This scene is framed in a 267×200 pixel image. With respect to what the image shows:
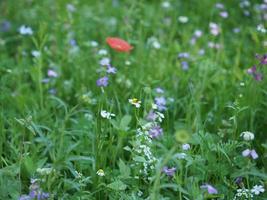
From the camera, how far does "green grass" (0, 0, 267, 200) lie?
6.72ft

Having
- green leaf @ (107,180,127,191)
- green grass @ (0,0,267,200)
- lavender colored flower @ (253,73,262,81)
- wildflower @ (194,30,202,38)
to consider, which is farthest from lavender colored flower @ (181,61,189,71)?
green leaf @ (107,180,127,191)

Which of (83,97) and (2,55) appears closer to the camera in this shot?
(83,97)

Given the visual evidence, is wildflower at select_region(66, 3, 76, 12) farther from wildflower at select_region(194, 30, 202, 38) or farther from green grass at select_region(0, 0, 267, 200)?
wildflower at select_region(194, 30, 202, 38)

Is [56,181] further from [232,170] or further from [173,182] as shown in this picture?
[232,170]

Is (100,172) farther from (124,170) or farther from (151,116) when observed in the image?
(151,116)

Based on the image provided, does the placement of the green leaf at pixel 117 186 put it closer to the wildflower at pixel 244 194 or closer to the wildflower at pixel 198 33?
the wildflower at pixel 244 194

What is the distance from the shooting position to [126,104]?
2705 mm

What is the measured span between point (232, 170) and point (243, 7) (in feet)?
6.73

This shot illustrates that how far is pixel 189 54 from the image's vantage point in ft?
10.5

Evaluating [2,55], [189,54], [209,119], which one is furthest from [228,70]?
[2,55]

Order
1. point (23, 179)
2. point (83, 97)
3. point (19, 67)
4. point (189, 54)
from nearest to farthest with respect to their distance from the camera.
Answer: point (23, 179) → point (83, 97) → point (19, 67) → point (189, 54)

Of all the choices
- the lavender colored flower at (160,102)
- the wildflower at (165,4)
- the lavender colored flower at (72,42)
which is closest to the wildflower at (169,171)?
the lavender colored flower at (160,102)

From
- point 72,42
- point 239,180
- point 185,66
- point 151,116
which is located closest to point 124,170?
point 151,116

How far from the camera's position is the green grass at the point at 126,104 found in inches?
80.7
